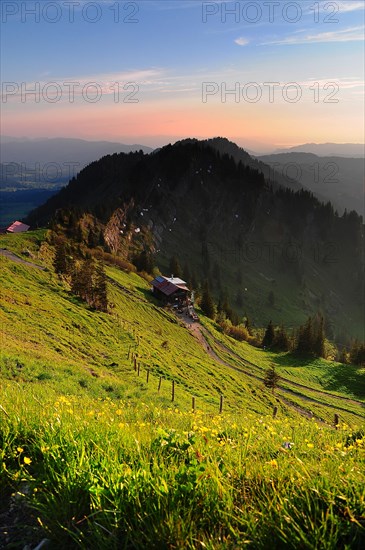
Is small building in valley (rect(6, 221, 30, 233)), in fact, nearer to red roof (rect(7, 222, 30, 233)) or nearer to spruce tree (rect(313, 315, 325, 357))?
red roof (rect(7, 222, 30, 233))

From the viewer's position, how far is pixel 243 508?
3115 mm

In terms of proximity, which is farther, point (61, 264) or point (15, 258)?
point (61, 264)

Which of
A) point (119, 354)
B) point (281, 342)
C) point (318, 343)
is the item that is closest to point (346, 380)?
point (318, 343)

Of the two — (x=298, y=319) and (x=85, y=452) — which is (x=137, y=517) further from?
(x=298, y=319)

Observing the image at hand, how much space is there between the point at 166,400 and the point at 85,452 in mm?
21658

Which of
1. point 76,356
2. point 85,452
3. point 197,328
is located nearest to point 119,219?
point 197,328

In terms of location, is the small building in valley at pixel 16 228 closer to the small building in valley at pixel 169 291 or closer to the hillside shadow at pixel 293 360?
the small building in valley at pixel 169 291

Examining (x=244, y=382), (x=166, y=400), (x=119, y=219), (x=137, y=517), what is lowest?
(x=244, y=382)

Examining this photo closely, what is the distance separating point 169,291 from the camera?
87688 mm

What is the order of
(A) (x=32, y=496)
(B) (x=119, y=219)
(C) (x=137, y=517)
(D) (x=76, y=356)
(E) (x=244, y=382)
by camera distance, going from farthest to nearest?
(B) (x=119, y=219) → (E) (x=244, y=382) → (D) (x=76, y=356) → (A) (x=32, y=496) → (C) (x=137, y=517)

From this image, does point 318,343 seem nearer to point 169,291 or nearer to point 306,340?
point 306,340

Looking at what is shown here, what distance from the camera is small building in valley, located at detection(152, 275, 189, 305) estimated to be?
8788 centimetres

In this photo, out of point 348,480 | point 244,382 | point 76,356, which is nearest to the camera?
point 348,480

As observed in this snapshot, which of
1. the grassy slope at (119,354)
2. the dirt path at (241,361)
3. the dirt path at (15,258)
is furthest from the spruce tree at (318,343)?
the dirt path at (15,258)
